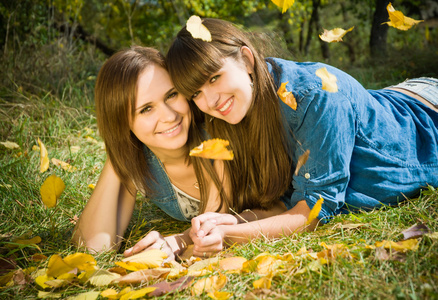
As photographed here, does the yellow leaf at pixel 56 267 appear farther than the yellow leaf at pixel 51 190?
No

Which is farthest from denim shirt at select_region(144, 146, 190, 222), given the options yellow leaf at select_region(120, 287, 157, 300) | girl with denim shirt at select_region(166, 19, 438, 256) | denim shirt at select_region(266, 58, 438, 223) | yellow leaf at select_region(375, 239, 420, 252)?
yellow leaf at select_region(375, 239, 420, 252)

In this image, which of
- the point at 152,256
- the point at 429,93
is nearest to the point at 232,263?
the point at 152,256

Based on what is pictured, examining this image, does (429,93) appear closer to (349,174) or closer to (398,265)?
(349,174)

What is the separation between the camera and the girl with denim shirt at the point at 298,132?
1937 mm

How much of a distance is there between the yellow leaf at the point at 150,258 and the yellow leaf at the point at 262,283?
0.55 meters

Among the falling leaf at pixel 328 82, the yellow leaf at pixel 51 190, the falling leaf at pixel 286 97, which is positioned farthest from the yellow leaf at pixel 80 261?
the falling leaf at pixel 328 82

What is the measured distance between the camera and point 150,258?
1793 millimetres

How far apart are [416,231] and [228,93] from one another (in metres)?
1.03

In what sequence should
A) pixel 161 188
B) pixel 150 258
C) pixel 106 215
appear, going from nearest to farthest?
pixel 150 258 < pixel 106 215 < pixel 161 188

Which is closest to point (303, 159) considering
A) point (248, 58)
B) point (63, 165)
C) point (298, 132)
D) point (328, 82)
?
point (298, 132)

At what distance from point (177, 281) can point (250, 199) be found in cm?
95

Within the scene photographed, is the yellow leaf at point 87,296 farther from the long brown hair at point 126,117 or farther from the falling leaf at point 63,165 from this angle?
the falling leaf at point 63,165

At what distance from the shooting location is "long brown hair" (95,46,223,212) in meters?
2.12

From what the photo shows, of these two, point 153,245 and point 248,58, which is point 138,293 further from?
point 248,58
